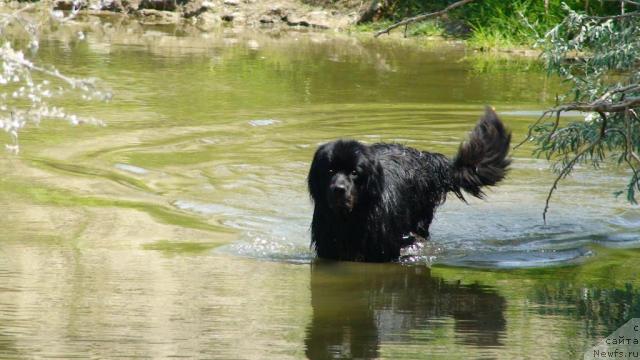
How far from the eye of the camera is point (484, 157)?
8898 mm

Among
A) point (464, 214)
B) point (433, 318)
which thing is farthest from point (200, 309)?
point (464, 214)

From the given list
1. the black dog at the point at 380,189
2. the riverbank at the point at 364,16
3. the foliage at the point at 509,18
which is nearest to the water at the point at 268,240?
the black dog at the point at 380,189

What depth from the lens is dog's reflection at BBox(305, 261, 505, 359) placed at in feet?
19.5

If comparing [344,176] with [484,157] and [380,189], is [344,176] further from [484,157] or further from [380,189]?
[484,157]

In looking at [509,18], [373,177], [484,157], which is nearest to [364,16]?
[509,18]

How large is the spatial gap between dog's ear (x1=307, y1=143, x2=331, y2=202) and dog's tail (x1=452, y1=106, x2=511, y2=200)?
151cm

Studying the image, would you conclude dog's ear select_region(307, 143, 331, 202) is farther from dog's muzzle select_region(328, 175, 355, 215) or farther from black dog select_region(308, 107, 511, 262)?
dog's muzzle select_region(328, 175, 355, 215)

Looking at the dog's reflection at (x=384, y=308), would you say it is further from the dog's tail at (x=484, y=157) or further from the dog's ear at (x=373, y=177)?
the dog's tail at (x=484, y=157)

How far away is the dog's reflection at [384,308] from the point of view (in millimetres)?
5945

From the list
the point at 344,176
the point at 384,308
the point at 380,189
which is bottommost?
the point at 384,308

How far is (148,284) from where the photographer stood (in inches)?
272

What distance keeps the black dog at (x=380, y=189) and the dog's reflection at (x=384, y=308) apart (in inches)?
7.9

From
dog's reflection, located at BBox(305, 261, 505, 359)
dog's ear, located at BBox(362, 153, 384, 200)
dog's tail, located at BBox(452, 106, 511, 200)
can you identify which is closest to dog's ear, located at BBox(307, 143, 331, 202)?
dog's ear, located at BBox(362, 153, 384, 200)

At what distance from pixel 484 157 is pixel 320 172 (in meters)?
1.66
